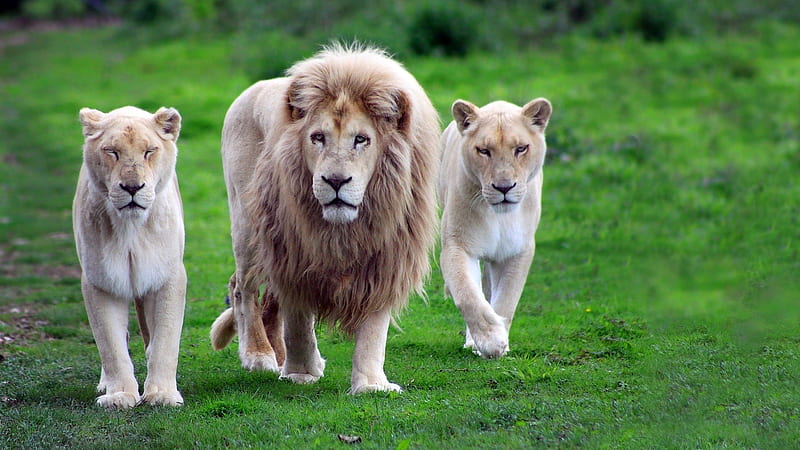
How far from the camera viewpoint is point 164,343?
6.11 m

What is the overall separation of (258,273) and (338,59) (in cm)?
150

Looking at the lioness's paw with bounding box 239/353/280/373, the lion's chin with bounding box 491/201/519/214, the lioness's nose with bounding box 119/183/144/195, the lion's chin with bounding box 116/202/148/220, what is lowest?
the lioness's paw with bounding box 239/353/280/373

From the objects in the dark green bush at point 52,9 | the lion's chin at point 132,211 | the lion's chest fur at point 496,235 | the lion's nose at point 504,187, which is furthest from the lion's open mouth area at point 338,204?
the dark green bush at point 52,9

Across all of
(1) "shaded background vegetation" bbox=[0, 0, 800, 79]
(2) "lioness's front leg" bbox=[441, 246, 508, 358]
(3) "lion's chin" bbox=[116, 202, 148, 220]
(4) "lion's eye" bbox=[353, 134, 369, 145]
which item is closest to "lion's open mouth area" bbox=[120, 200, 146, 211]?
(3) "lion's chin" bbox=[116, 202, 148, 220]

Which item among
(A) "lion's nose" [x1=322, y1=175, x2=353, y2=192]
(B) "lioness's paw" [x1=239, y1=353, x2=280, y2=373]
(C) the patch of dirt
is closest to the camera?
(A) "lion's nose" [x1=322, y1=175, x2=353, y2=192]

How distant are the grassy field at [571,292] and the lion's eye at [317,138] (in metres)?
1.51

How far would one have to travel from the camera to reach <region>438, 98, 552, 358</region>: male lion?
6.84m

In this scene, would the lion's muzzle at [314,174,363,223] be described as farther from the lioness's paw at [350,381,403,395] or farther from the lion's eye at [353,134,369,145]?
the lioness's paw at [350,381,403,395]

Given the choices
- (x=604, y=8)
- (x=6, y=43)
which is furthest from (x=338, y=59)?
(x=6, y=43)

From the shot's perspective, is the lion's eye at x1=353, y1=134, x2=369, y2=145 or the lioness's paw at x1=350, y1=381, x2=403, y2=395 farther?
the lioness's paw at x1=350, y1=381, x2=403, y2=395

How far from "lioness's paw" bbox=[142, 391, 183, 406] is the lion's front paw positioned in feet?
6.03

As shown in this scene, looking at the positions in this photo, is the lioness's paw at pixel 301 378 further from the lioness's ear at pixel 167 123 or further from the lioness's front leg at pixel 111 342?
the lioness's ear at pixel 167 123

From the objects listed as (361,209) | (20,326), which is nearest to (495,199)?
(361,209)

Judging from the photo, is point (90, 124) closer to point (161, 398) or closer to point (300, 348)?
point (161, 398)
